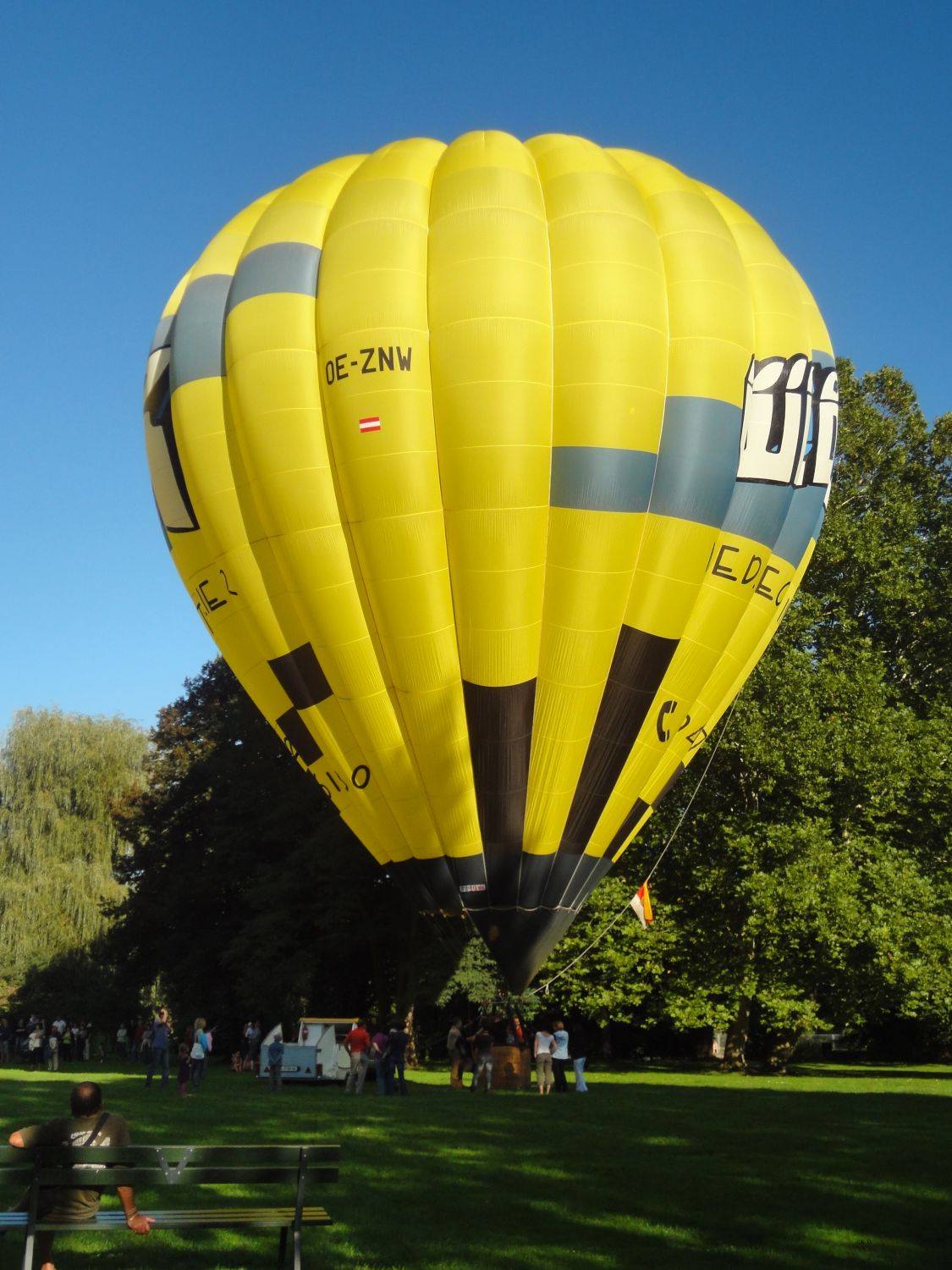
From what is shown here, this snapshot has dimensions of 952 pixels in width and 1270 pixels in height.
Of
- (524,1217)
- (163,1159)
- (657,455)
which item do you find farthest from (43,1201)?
(657,455)

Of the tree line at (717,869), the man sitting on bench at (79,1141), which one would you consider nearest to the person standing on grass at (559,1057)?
the tree line at (717,869)

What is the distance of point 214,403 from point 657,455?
238 inches

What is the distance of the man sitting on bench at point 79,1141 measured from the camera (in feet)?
22.5

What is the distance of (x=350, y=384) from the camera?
53.5 feet

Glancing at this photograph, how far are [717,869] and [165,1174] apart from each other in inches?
962

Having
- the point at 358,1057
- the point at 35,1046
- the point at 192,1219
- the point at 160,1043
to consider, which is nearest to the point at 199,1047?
the point at 160,1043

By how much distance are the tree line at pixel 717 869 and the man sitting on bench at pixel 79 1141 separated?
1331cm

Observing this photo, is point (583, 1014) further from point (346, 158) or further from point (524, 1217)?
point (524, 1217)

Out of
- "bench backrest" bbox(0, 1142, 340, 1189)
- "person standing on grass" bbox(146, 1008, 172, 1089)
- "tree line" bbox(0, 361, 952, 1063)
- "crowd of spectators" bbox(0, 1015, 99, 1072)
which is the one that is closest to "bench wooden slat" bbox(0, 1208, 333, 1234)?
"bench backrest" bbox(0, 1142, 340, 1189)

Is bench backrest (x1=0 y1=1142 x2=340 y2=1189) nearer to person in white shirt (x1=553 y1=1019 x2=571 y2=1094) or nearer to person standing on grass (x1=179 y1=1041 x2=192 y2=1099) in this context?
person standing on grass (x1=179 y1=1041 x2=192 y2=1099)

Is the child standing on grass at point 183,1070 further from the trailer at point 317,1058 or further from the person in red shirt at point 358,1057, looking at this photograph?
the trailer at point 317,1058

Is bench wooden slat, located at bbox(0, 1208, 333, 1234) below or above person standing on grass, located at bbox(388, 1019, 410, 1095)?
below

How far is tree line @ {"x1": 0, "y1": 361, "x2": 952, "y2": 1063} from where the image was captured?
29.1 meters

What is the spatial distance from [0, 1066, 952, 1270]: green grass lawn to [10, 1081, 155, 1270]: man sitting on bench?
1.02m
